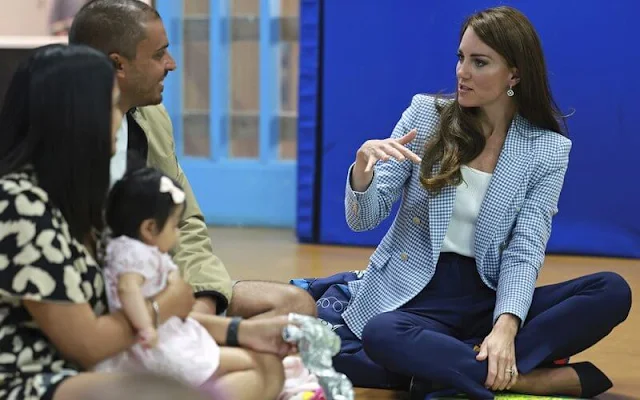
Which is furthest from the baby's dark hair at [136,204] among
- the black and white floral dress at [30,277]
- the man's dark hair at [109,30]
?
the man's dark hair at [109,30]

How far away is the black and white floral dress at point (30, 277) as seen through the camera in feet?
5.76

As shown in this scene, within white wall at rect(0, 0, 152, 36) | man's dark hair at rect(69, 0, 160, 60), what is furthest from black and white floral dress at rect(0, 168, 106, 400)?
white wall at rect(0, 0, 152, 36)

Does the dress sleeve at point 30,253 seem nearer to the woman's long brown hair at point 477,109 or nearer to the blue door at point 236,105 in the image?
the woman's long brown hair at point 477,109

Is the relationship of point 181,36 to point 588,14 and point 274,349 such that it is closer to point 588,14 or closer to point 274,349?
point 588,14

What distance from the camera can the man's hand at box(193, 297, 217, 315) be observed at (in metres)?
2.42

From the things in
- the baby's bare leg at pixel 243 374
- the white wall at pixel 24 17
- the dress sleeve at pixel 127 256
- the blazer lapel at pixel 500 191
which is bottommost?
the baby's bare leg at pixel 243 374

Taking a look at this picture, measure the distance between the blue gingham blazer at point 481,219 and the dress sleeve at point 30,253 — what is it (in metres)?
1.10

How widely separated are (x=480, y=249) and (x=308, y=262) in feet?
5.61

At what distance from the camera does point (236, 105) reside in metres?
5.24

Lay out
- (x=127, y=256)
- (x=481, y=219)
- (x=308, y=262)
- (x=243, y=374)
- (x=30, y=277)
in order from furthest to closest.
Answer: (x=308, y=262) < (x=481, y=219) < (x=243, y=374) < (x=127, y=256) < (x=30, y=277)

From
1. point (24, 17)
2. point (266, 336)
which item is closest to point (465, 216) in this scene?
point (266, 336)

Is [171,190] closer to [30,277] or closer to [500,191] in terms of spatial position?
[30,277]

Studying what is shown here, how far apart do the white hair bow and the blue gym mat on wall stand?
280 centimetres

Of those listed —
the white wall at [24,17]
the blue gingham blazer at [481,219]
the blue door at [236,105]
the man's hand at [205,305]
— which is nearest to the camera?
the man's hand at [205,305]
